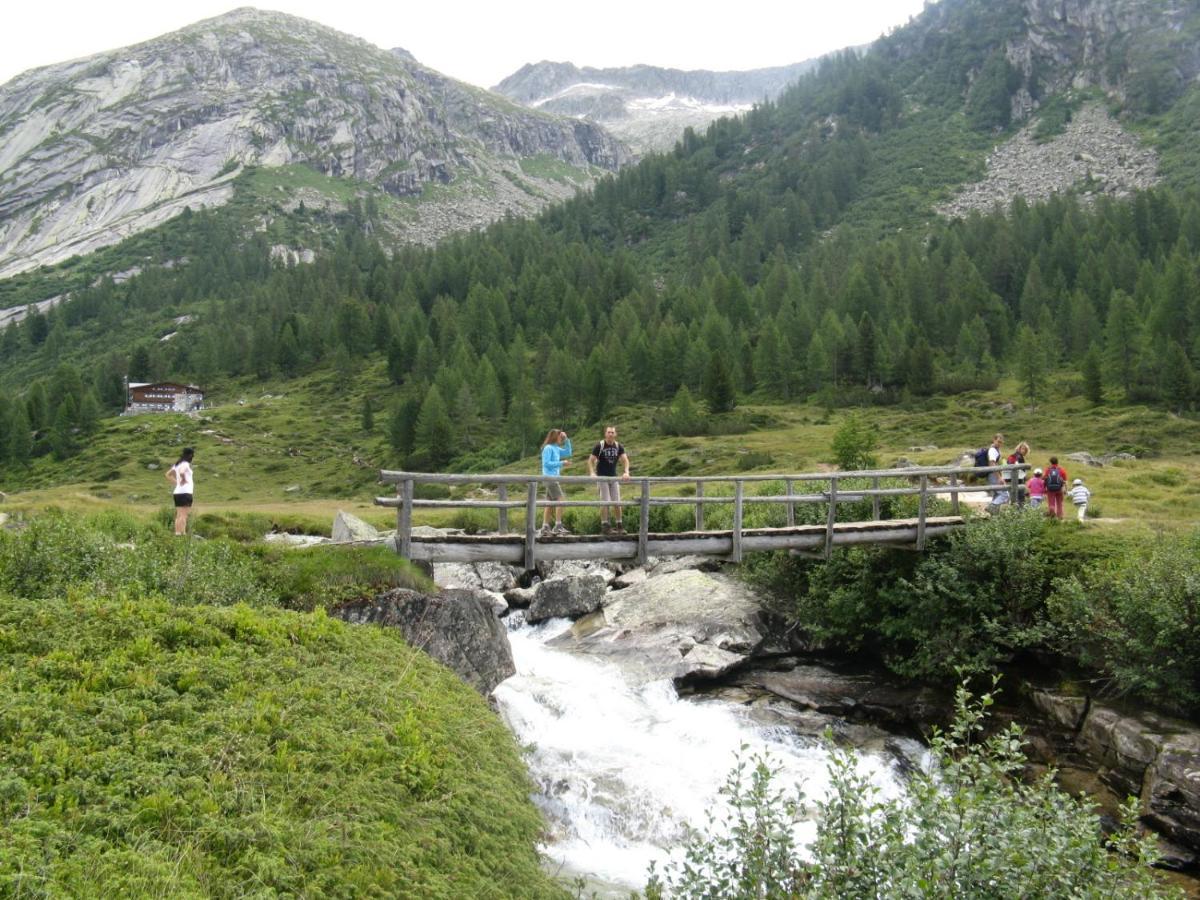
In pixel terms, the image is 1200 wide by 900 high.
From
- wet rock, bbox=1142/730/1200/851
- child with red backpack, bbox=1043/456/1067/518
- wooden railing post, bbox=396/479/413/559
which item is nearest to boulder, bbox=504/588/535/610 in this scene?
wooden railing post, bbox=396/479/413/559

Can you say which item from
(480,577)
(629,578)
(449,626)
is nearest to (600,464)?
(449,626)

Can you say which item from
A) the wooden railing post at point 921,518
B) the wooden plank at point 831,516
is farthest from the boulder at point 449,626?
the wooden railing post at point 921,518

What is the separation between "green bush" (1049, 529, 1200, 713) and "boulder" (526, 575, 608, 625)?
49.8 ft

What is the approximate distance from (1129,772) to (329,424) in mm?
102814

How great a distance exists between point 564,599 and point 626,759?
1136 cm

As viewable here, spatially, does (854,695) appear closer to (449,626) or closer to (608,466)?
(608,466)

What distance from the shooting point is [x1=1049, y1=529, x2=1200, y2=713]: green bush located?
1510 centimetres

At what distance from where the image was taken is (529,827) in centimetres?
952

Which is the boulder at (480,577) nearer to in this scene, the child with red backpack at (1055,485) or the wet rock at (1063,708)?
the wet rock at (1063,708)

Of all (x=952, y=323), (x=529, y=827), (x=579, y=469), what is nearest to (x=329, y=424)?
(x=579, y=469)

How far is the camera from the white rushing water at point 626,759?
45.1ft

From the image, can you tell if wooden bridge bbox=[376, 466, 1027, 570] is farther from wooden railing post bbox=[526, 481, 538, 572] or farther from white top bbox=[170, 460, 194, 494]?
white top bbox=[170, 460, 194, 494]

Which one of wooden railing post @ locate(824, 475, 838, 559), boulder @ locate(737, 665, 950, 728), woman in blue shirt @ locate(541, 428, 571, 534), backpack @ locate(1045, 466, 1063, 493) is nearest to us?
woman in blue shirt @ locate(541, 428, 571, 534)

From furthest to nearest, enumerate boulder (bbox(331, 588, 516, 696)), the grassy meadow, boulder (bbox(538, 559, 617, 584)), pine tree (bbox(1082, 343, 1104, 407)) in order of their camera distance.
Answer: pine tree (bbox(1082, 343, 1104, 407)) < the grassy meadow < boulder (bbox(538, 559, 617, 584)) < boulder (bbox(331, 588, 516, 696))
